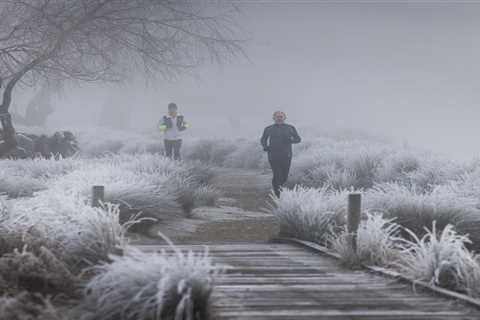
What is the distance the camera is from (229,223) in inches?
476

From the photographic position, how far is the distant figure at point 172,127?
17.9 m

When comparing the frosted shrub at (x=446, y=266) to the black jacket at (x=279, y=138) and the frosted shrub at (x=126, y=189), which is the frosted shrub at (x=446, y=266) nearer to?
the frosted shrub at (x=126, y=189)

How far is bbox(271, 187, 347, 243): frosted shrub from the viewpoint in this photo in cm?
943

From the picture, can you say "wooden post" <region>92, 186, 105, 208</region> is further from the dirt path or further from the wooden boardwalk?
the wooden boardwalk

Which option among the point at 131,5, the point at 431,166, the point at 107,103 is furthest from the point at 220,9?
the point at 107,103

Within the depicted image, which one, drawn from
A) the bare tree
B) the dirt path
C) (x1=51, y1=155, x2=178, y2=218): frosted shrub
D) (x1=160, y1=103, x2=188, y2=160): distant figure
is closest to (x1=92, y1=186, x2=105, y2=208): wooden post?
the dirt path

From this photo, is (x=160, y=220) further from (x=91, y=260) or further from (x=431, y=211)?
(x=91, y=260)

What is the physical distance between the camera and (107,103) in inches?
2275

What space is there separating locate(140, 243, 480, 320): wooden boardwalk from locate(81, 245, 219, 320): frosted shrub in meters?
0.21

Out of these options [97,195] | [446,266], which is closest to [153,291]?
[446,266]

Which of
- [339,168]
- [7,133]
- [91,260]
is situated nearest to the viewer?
[91,260]

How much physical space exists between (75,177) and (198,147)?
14597 millimetres

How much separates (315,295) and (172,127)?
12459 millimetres

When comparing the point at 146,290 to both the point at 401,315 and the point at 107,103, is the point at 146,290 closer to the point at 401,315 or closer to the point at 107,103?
the point at 401,315
